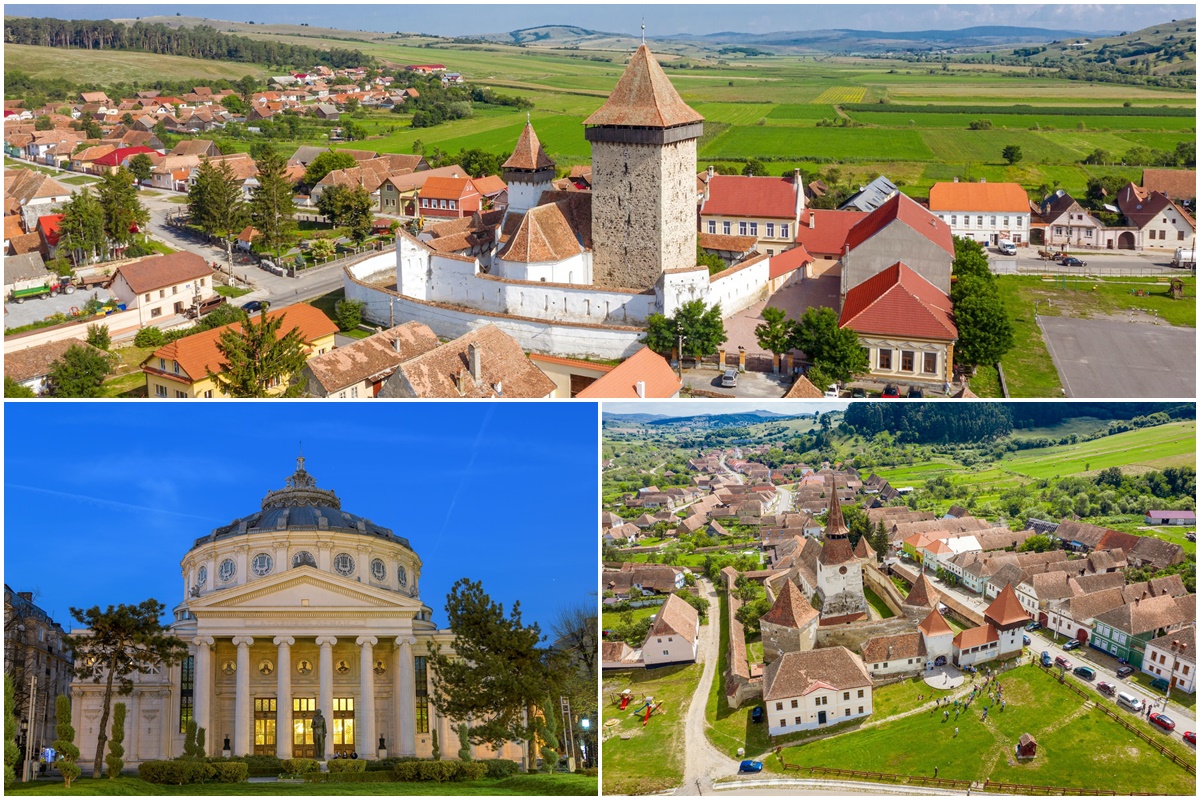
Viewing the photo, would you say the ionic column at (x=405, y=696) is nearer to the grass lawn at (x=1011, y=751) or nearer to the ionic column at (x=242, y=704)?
the ionic column at (x=242, y=704)

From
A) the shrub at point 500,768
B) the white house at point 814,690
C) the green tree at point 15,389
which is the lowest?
the shrub at point 500,768

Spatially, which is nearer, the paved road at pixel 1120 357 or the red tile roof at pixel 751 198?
the paved road at pixel 1120 357

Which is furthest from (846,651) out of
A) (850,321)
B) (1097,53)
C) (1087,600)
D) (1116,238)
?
(1097,53)

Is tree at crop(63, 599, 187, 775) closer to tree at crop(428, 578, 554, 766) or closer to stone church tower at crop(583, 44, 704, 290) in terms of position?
tree at crop(428, 578, 554, 766)

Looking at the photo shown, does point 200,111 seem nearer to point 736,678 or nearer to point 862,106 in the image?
point 862,106

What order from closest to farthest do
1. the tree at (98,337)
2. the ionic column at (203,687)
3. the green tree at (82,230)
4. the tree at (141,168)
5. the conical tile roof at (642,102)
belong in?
the ionic column at (203,687) < the conical tile roof at (642,102) < the tree at (98,337) < the green tree at (82,230) < the tree at (141,168)

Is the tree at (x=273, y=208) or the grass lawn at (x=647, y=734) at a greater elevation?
the tree at (x=273, y=208)

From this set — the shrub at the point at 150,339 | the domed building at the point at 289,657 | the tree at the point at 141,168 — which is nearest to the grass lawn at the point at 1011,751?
the domed building at the point at 289,657
